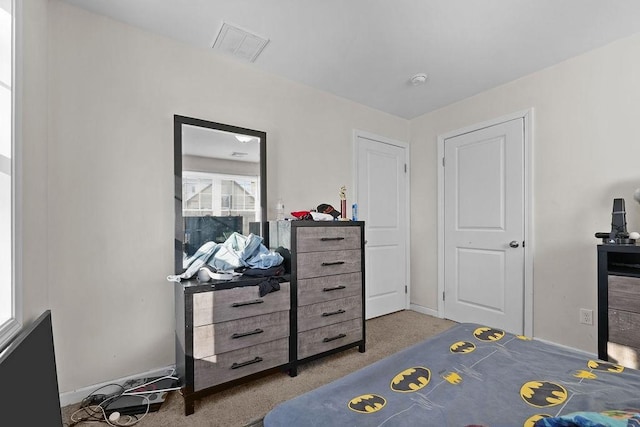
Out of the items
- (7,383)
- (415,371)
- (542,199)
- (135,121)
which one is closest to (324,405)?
(415,371)

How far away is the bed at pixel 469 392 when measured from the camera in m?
0.82

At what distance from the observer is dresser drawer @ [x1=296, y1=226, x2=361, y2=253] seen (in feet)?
7.32

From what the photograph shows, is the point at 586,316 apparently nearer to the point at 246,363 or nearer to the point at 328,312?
the point at 328,312

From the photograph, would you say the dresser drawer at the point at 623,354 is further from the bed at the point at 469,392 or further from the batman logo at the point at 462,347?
the batman logo at the point at 462,347

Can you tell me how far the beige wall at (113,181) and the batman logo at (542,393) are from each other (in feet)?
7.00

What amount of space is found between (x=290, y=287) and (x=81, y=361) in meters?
1.37

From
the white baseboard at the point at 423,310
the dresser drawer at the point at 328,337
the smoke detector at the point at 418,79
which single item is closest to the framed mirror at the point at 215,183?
the dresser drawer at the point at 328,337

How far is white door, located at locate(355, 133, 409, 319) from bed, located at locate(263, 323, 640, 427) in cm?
223

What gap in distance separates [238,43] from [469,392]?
8.27ft

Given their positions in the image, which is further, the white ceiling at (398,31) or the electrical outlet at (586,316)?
the electrical outlet at (586,316)

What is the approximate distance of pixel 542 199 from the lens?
104 inches

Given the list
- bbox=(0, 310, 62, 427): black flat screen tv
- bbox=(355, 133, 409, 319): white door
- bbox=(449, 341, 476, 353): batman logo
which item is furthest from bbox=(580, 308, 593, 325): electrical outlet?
bbox=(0, 310, 62, 427): black flat screen tv

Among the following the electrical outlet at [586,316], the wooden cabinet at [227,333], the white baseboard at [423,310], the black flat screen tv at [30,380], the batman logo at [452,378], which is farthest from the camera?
the white baseboard at [423,310]

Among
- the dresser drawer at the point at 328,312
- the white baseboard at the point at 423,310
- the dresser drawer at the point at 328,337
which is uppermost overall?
the dresser drawer at the point at 328,312
